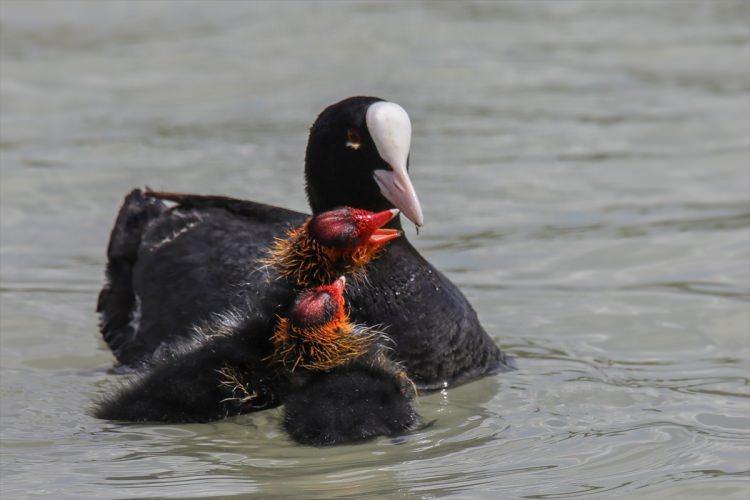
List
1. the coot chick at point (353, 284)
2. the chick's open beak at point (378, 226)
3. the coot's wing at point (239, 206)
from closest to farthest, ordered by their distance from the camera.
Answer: the chick's open beak at point (378, 226) → the coot chick at point (353, 284) → the coot's wing at point (239, 206)

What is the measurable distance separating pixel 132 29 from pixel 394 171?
8.06 m

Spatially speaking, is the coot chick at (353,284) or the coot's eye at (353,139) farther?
the coot's eye at (353,139)

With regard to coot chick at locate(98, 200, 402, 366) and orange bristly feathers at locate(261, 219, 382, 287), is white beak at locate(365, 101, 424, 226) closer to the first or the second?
coot chick at locate(98, 200, 402, 366)

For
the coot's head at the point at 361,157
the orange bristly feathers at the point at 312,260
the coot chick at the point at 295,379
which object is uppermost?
the coot's head at the point at 361,157

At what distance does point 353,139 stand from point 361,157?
0.08 meters

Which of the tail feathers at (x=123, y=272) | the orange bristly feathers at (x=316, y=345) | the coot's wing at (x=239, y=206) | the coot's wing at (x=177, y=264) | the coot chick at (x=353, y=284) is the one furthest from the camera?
the tail feathers at (x=123, y=272)

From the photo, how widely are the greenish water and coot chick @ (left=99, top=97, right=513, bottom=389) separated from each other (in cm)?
19

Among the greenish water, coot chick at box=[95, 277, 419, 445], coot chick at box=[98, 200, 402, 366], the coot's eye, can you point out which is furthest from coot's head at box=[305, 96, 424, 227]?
the greenish water

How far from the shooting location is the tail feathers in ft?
22.1

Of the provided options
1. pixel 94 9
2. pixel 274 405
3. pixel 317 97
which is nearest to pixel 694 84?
pixel 317 97

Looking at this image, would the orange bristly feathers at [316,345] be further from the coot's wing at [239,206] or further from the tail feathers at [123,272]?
the tail feathers at [123,272]

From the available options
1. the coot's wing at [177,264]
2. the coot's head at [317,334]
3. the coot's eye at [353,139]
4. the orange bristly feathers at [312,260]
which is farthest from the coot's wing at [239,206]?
the coot's head at [317,334]

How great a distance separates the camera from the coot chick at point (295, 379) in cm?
516

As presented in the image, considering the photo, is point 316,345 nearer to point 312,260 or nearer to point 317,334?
point 317,334
